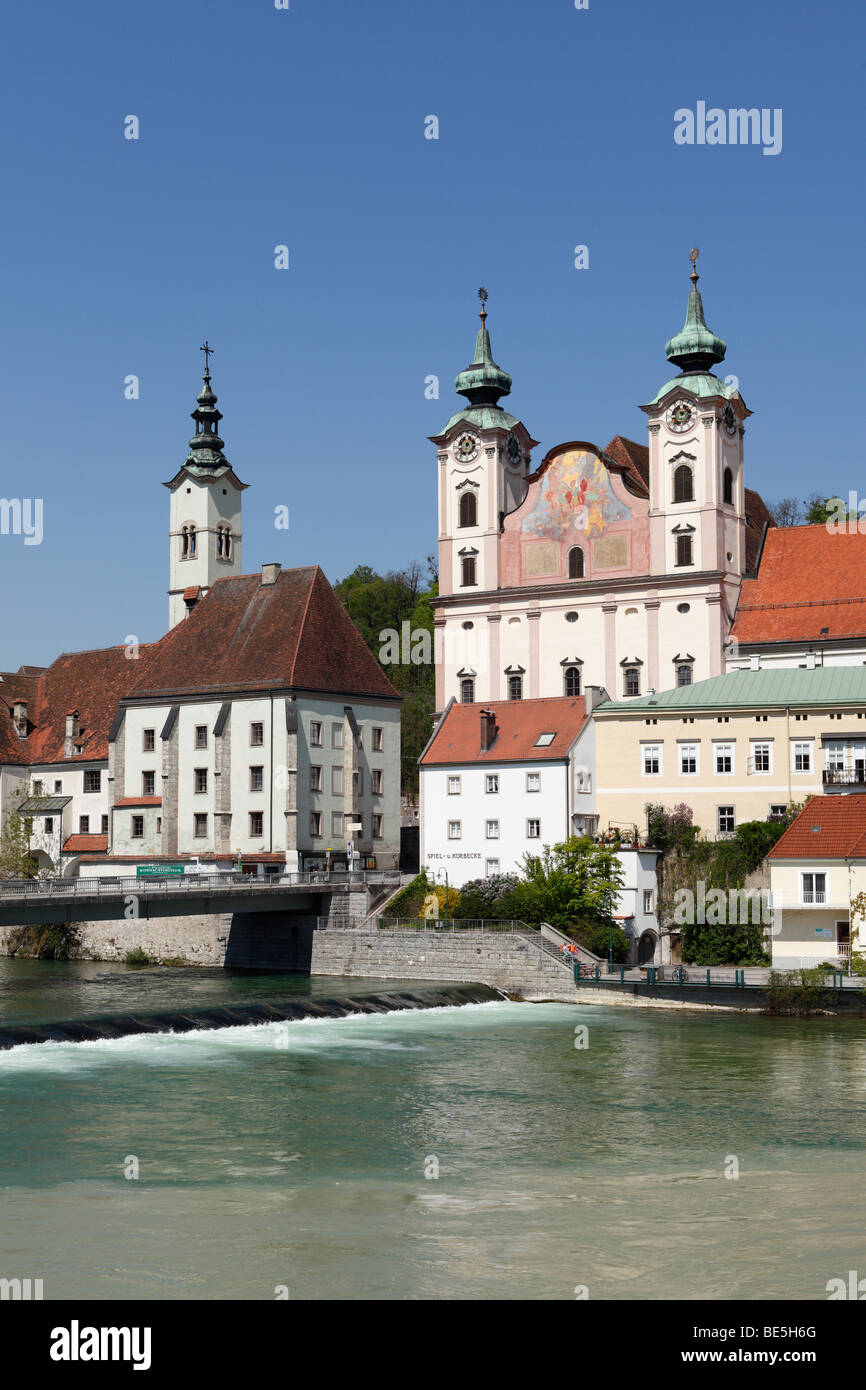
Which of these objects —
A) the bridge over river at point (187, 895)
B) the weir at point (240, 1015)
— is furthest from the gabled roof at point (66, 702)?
the weir at point (240, 1015)

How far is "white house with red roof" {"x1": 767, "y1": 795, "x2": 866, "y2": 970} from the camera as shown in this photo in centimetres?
5341

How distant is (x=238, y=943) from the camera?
68312mm

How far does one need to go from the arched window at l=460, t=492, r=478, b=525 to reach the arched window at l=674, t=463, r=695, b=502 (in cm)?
1056

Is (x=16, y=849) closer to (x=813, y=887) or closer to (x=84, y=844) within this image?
(x=84, y=844)

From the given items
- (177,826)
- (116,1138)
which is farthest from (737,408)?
(116,1138)

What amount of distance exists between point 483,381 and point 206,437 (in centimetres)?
2711

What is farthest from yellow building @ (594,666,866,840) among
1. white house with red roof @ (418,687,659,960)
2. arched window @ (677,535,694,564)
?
arched window @ (677,535,694,564)

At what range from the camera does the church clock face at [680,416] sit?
74.6 meters

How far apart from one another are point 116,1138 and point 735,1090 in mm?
14143

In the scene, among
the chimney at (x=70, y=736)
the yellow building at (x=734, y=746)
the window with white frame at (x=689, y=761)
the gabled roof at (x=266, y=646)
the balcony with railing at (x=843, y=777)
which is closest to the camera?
the balcony with railing at (x=843, y=777)

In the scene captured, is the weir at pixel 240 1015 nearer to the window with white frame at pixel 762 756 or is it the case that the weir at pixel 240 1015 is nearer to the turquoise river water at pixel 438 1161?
the turquoise river water at pixel 438 1161

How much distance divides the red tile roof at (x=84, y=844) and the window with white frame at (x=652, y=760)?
103ft

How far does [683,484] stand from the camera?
245ft

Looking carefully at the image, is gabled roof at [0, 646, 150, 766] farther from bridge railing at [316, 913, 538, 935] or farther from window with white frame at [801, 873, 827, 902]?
window with white frame at [801, 873, 827, 902]
